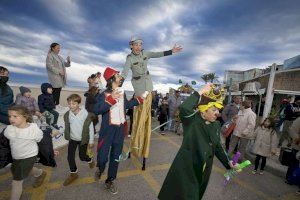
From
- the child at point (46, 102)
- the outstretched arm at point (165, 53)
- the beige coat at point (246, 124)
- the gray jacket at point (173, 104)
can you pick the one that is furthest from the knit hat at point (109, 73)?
the gray jacket at point (173, 104)

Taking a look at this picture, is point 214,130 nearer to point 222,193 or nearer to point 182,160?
point 182,160

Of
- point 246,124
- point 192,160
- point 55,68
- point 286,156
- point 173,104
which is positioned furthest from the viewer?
point 173,104

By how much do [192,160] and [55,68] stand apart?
5355mm

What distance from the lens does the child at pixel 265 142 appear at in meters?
5.93

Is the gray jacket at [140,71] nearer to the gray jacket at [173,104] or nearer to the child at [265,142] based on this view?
the child at [265,142]

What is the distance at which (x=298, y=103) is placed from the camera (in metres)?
8.80

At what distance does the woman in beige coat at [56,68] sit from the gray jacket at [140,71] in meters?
2.92

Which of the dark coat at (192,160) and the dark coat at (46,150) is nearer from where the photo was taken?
the dark coat at (192,160)

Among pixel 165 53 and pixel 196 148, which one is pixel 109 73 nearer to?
pixel 165 53

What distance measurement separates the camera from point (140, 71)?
16.2 ft

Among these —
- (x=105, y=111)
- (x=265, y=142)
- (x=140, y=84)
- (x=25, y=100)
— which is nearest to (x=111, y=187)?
(x=105, y=111)

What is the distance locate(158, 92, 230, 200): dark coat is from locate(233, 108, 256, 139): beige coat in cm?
440

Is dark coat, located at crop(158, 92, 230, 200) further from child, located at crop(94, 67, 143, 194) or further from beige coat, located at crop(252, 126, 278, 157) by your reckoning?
beige coat, located at crop(252, 126, 278, 157)

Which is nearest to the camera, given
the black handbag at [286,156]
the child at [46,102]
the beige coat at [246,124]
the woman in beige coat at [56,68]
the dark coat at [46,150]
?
the dark coat at [46,150]
